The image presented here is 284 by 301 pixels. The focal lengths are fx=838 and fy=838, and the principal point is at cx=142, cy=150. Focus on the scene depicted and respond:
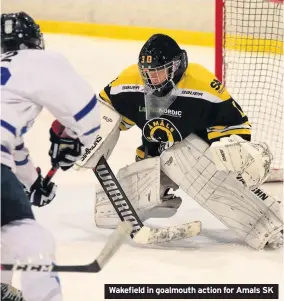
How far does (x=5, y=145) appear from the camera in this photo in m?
1.71

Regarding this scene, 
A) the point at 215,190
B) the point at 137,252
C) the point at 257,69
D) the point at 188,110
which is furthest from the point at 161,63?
the point at 257,69

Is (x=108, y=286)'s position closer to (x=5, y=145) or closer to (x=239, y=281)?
(x=239, y=281)

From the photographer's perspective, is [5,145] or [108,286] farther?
[108,286]

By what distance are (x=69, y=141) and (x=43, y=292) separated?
1.11ft

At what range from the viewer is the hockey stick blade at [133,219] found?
2499mm

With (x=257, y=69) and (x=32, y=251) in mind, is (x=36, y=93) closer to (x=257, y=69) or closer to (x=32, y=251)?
(x=32, y=251)

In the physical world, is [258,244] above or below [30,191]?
below

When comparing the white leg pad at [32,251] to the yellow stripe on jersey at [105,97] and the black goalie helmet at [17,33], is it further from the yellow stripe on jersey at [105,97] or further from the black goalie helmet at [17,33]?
the yellow stripe on jersey at [105,97]

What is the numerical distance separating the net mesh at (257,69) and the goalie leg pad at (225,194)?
0.70 metres

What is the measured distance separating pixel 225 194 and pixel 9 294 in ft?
3.08

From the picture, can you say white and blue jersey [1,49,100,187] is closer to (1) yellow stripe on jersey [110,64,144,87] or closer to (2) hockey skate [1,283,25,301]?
(2) hockey skate [1,283,25,301]

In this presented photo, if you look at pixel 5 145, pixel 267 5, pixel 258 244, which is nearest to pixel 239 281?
pixel 258 244

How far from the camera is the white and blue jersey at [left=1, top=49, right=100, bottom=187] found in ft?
5.51

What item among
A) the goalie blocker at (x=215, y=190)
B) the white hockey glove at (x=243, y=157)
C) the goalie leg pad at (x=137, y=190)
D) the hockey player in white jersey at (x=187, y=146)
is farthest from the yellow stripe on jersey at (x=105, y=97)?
the white hockey glove at (x=243, y=157)
